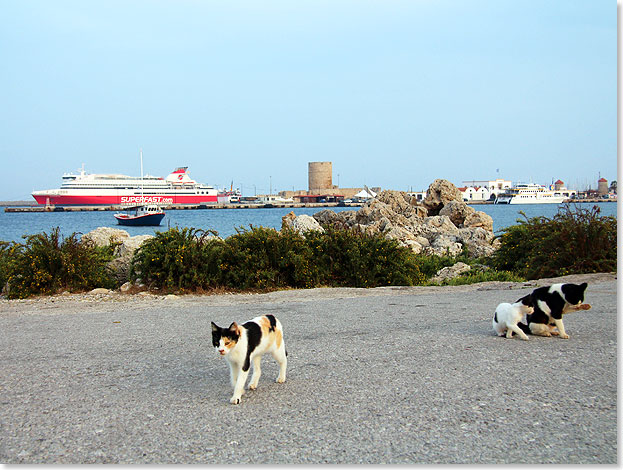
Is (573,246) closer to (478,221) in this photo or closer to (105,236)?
(105,236)

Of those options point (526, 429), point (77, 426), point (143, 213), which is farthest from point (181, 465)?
point (143, 213)

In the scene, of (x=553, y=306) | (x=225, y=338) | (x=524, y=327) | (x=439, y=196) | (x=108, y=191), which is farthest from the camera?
(x=108, y=191)

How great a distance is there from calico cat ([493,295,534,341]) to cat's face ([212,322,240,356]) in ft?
9.45

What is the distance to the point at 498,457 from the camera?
118 inches

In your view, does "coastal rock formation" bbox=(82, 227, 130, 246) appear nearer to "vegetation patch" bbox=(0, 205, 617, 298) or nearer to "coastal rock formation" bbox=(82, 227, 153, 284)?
"coastal rock formation" bbox=(82, 227, 153, 284)

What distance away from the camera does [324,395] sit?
13.1ft

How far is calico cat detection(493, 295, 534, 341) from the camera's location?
5.45m

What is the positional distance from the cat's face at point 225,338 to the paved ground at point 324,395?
40 centimetres

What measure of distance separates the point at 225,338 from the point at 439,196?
34493 mm

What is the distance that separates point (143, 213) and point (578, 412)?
5352cm

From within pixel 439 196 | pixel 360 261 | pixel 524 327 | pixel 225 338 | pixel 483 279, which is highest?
pixel 439 196

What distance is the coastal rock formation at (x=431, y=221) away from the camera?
22203 mm

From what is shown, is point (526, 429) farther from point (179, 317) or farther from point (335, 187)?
point (335, 187)

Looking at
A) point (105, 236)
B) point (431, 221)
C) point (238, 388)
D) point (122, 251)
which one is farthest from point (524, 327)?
point (431, 221)
